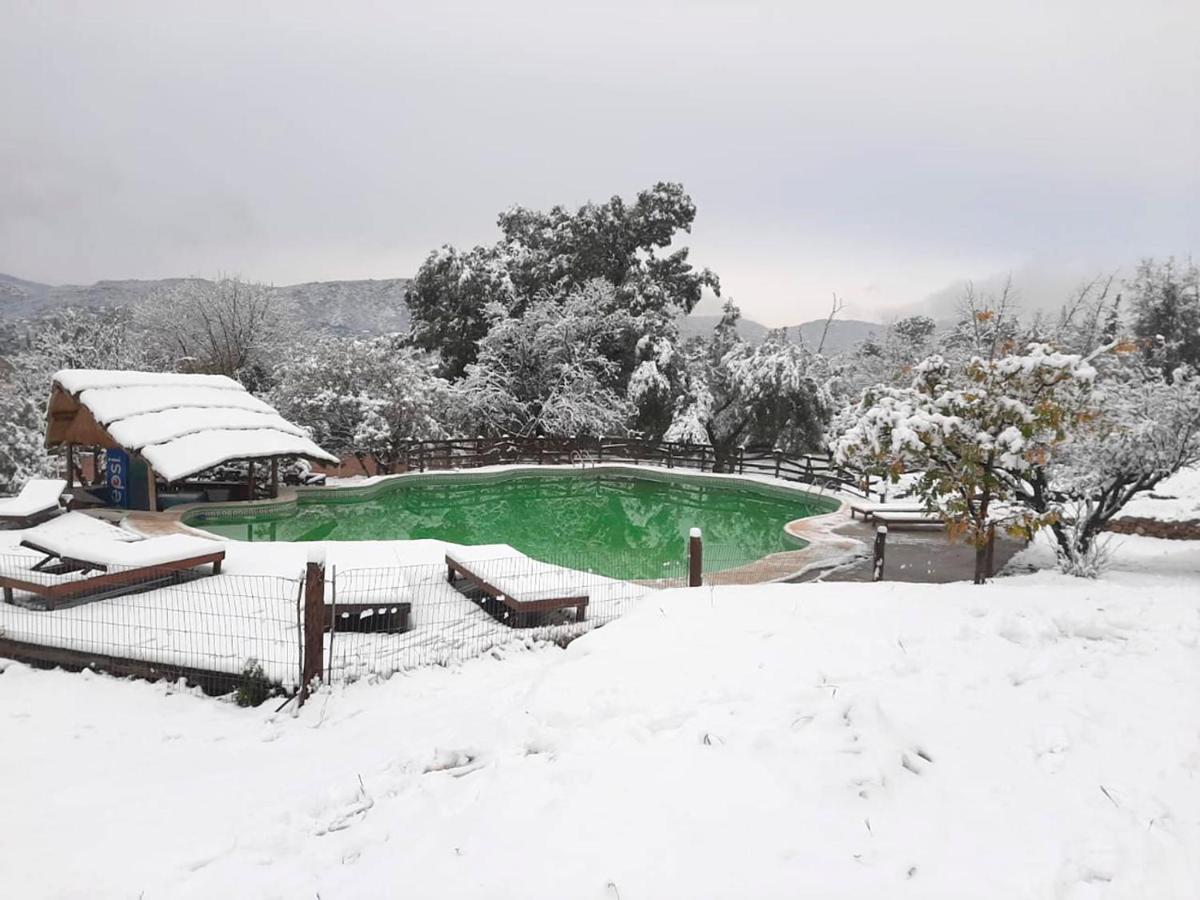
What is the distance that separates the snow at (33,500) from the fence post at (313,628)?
8717 millimetres

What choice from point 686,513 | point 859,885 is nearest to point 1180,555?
point 686,513

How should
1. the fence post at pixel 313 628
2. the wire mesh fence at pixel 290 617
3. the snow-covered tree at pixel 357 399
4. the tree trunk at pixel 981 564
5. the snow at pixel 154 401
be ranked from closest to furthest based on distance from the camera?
the fence post at pixel 313 628, the wire mesh fence at pixel 290 617, the tree trunk at pixel 981 564, the snow at pixel 154 401, the snow-covered tree at pixel 357 399

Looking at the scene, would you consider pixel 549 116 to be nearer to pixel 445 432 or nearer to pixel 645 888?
pixel 445 432

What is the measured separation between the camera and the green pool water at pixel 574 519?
541 inches

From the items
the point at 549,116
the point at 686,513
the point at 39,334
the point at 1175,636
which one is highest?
the point at 549,116

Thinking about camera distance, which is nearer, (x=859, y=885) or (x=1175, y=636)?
(x=859, y=885)

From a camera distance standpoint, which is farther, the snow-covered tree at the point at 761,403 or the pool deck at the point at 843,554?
the snow-covered tree at the point at 761,403

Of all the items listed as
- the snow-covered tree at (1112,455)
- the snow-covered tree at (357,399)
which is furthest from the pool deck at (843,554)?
the snow-covered tree at (357,399)

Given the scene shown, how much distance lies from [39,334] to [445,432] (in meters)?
19.2

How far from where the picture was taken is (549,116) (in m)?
15.4

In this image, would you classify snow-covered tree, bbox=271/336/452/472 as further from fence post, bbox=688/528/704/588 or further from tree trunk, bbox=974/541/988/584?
tree trunk, bbox=974/541/988/584

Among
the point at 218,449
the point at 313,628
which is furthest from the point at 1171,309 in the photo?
the point at 313,628

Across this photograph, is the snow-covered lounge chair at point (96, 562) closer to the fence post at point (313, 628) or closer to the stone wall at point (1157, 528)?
the fence post at point (313, 628)

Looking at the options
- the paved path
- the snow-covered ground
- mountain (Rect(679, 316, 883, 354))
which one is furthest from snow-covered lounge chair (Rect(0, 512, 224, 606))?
mountain (Rect(679, 316, 883, 354))
